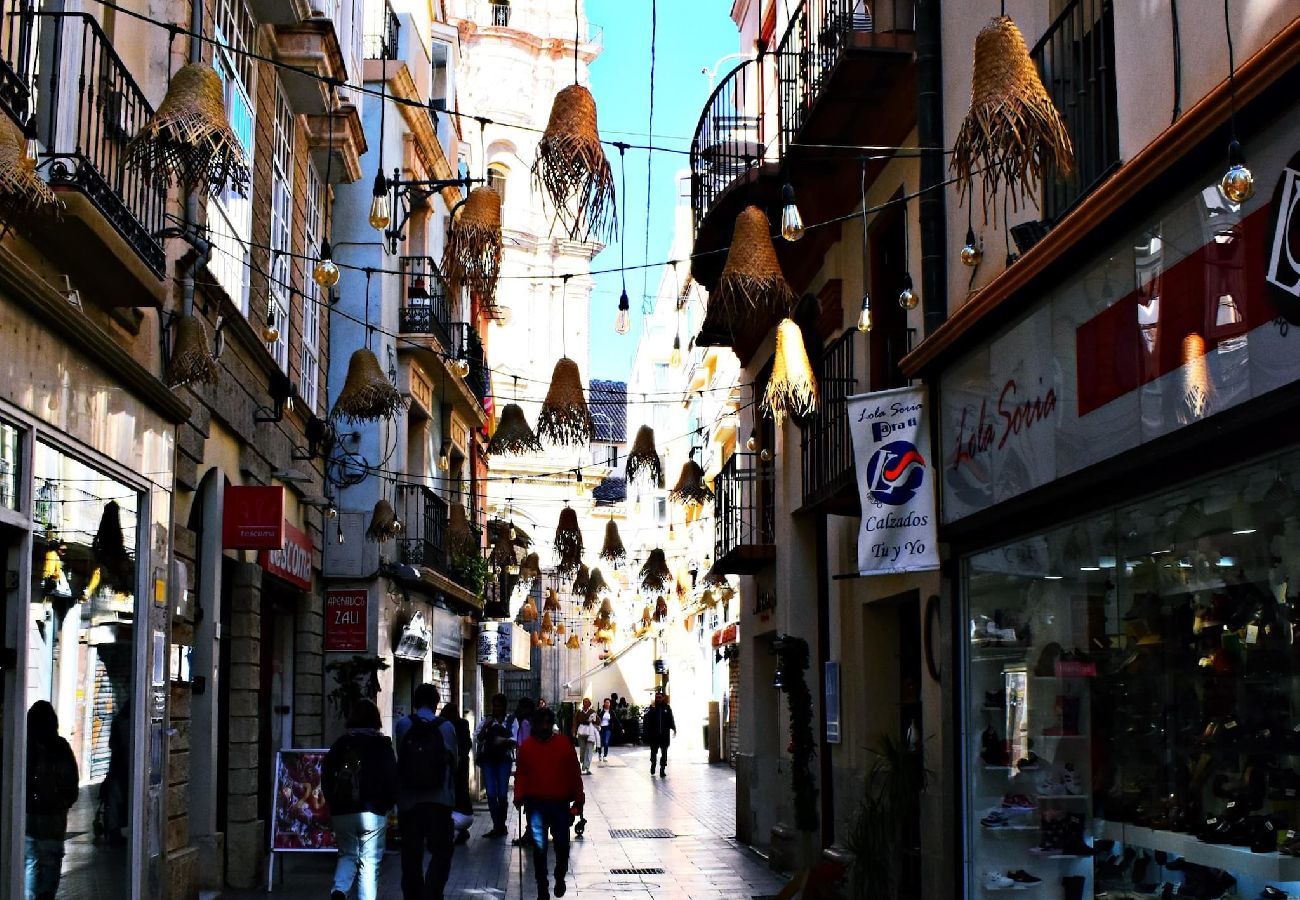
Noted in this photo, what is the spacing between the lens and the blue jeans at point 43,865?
938 centimetres

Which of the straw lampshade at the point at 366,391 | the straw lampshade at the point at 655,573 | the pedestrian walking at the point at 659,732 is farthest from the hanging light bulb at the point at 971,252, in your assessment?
the pedestrian walking at the point at 659,732

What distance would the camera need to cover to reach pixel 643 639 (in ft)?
202

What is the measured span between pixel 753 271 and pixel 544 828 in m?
6.30

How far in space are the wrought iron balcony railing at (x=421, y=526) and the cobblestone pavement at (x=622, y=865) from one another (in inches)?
165

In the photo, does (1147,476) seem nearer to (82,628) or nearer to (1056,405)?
(1056,405)

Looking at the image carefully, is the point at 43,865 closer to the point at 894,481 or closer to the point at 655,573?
the point at 894,481

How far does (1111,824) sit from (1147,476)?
2.03 metres

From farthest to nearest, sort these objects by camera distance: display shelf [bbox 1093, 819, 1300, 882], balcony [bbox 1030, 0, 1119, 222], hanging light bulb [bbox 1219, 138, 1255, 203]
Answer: balcony [bbox 1030, 0, 1119, 222]
display shelf [bbox 1093, 819, 1300, 882]
hanging light bulb [bbox 1219, 138, 1255, 203]

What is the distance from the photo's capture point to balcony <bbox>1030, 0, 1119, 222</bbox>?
9.26 m

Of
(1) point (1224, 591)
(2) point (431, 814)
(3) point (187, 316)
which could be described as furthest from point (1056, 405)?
(3) point (187, 316)

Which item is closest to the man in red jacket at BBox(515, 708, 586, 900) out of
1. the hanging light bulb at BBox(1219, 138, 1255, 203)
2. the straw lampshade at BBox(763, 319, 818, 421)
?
the straw lampshade at BBox(763, 319, 818, 421)

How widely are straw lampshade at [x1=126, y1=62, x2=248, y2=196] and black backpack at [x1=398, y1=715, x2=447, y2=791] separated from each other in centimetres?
562

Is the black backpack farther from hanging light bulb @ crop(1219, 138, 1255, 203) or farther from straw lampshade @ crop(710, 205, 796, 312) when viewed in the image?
hanging light bulb @ crop(1219, 138, 1255, 203)

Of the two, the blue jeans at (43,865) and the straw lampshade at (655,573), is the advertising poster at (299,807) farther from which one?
the straw lampshade at (655,573)
